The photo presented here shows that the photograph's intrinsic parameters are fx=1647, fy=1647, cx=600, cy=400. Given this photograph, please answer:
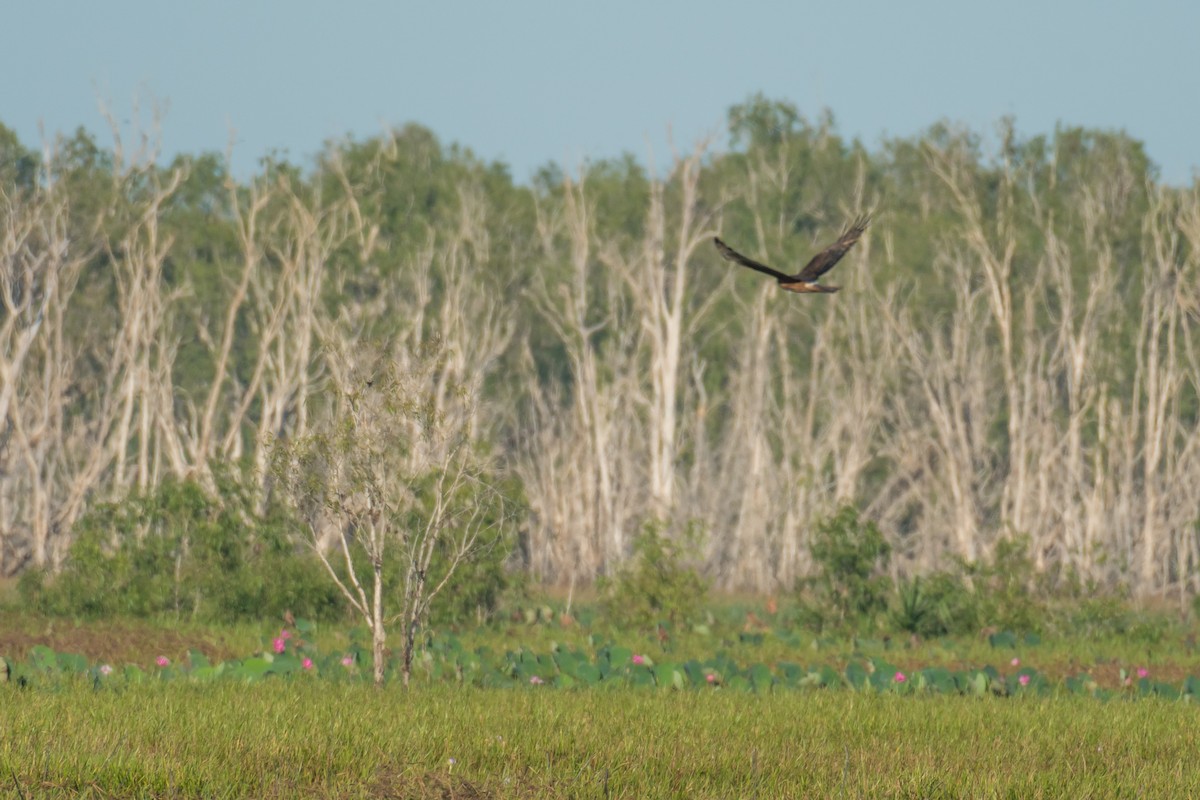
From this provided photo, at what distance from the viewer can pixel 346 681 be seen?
1274cm

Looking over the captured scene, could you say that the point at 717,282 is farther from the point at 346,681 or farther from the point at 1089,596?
the point at 346,681

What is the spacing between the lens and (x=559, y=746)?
9117 millimetres

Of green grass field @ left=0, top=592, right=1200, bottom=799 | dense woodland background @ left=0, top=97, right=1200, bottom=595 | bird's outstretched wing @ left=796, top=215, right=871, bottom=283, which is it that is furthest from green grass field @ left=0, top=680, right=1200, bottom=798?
dense woodland background @ left=0, top=97, right=1200, bottom=595

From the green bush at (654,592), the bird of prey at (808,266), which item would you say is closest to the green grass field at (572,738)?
the bird of prey at (808,266)

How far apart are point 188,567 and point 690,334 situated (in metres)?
14.3

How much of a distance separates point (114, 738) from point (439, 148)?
3493 cm

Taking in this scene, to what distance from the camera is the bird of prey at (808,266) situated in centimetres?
973

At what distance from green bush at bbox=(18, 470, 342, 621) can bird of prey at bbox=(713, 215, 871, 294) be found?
29.6 feet

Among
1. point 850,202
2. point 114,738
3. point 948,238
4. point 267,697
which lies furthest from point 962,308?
point 114,738

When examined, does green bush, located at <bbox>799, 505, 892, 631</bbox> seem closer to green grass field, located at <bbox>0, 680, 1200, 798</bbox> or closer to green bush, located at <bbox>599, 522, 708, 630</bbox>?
green bush, located at <bbox>599, 522, 708, 630</bbox>

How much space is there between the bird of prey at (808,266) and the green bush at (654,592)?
8757mm

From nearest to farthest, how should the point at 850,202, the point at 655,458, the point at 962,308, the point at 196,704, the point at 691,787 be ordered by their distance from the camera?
the point at 691,787, the point at 196,704, the point at 655,458, the point at 962,308, the point at 850,202

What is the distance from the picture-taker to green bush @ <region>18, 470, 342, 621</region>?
62.0 ft

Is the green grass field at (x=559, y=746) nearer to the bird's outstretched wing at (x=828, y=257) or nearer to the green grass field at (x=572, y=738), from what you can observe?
the green grass field at (x=572, y=738)
